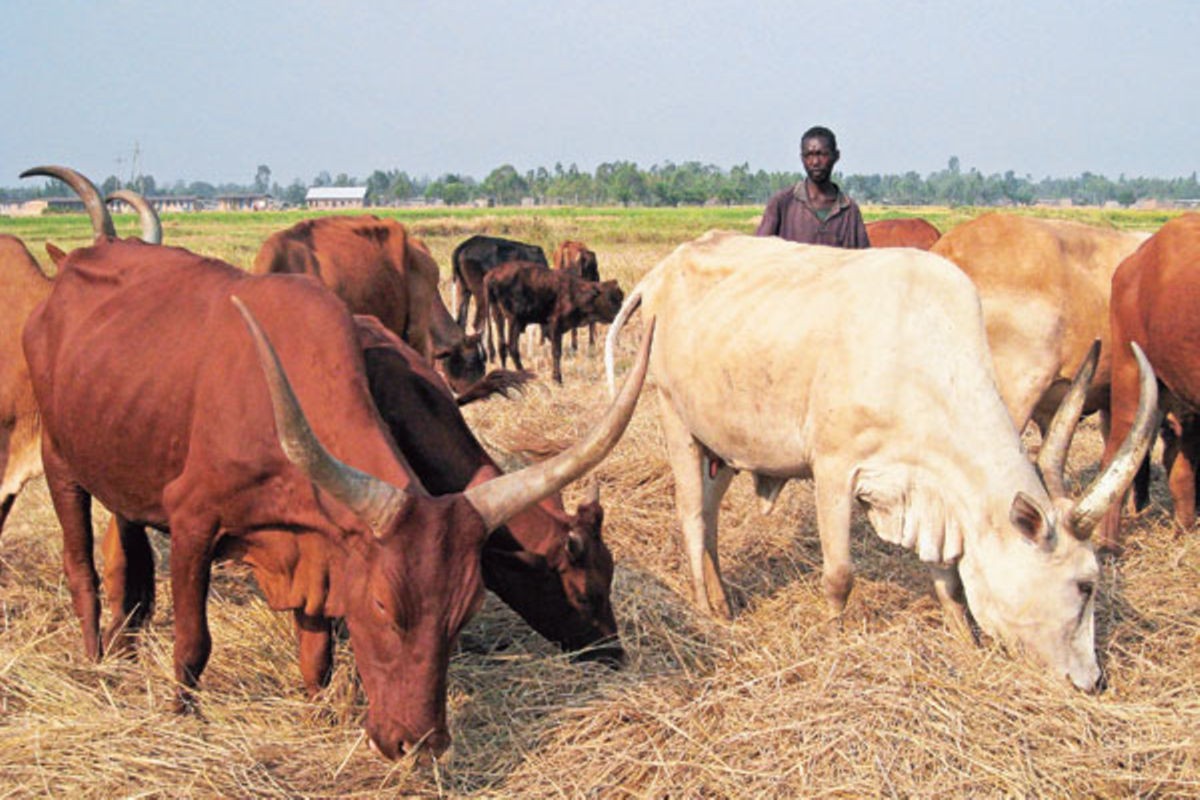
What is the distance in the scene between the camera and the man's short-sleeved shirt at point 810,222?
680 cm

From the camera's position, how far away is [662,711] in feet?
12.7

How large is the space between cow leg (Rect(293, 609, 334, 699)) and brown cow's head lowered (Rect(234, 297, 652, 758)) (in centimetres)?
85

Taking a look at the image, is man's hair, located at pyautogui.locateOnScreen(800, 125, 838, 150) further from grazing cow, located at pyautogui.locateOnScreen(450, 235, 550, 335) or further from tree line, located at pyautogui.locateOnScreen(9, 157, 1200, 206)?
tree line, located at pyautogui.locateOnScreen(9, 157, 1200, 206)

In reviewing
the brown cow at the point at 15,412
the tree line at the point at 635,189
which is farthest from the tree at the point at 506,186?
the brown cow at the point at 15,412

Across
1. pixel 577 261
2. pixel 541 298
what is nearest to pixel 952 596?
pixel 541 298

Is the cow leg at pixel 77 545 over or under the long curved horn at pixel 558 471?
under

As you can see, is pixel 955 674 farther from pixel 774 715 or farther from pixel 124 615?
pixel 124 615

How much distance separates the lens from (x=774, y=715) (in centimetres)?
378

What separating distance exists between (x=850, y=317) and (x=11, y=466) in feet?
13.6

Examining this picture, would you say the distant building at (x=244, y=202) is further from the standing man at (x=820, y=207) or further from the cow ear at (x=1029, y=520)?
the cow ear at (x=1029, y=520)

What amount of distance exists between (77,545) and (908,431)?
3522mm

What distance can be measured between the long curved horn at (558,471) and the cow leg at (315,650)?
107 cm

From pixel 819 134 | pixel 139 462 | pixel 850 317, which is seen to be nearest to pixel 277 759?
pixel 139 462

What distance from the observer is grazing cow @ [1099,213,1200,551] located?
5.87m
